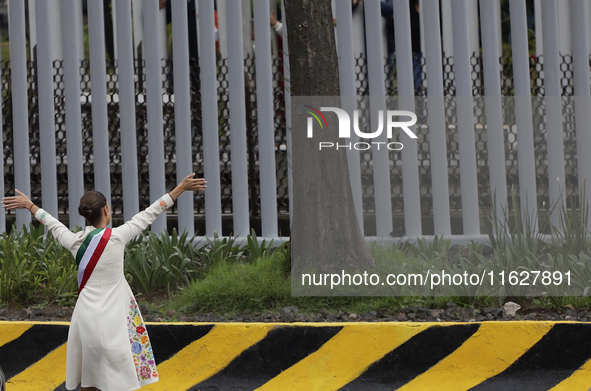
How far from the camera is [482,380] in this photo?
148 inches

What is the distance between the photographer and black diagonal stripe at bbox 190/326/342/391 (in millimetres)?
3828

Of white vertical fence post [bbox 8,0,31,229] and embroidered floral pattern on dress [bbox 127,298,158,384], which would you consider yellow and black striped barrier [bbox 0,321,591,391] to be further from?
white vertical fence post [bbox 8,0,31,229]

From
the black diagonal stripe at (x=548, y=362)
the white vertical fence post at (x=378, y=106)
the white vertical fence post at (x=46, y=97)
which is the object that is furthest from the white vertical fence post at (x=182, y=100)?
the black diagonal stripe at (x=548, y=362)

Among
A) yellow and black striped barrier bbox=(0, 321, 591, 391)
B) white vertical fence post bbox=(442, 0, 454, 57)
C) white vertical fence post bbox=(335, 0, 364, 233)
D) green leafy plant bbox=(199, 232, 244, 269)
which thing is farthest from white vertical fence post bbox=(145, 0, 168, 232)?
white vertical fence post bbox=(442, 0, 454, 57)

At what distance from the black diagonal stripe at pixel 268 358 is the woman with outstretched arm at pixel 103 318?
662mm

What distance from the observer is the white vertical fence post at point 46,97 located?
621 cm

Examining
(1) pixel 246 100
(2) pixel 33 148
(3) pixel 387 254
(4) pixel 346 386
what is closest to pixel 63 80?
(2) pixel 33 148

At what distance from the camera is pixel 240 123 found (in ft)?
19.7

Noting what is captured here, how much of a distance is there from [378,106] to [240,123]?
129 cm

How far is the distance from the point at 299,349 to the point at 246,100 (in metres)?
3.26

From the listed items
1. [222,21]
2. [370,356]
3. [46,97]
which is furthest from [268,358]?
[46,97]

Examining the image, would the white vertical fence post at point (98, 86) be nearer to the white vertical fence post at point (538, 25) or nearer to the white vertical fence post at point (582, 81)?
the white vertical fence post at point (538, 25)

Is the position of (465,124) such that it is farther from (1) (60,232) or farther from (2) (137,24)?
(1) (60,232)

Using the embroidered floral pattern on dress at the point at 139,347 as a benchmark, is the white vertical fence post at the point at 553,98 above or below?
above
